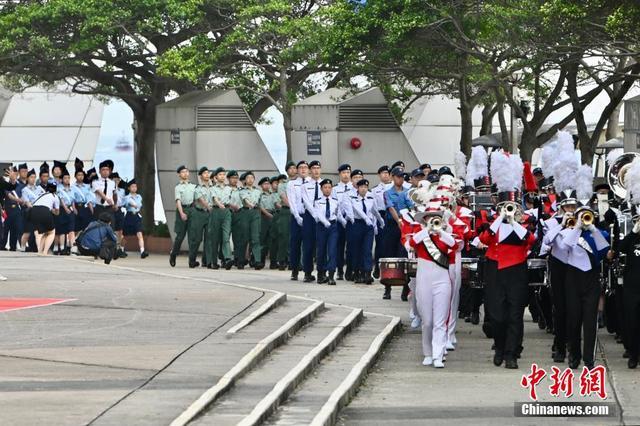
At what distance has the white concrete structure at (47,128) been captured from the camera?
184ft

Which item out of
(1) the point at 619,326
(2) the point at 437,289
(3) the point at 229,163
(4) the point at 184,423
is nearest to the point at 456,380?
(2) the point at 437,289

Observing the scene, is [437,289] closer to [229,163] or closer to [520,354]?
[520,354]

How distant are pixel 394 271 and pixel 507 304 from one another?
2058 millimetres

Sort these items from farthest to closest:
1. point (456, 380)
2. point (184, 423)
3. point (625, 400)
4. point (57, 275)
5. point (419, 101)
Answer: point (419, 101) < point (57, 275) < point (456, 380) < point (625, 400) < point (184, 423)

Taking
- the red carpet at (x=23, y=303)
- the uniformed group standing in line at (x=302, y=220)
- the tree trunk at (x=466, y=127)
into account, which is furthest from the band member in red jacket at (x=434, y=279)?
the tree trunk at (x=466, y=127)

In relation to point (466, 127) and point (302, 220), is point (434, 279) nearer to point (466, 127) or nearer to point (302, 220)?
point (302, 220)

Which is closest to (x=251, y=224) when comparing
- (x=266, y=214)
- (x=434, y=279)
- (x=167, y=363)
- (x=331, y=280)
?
(x=266, y=214)

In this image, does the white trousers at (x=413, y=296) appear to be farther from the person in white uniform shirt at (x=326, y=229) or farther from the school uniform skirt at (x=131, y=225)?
the school uniform skirt at (x=131, y=225)

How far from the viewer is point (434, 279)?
636 inches

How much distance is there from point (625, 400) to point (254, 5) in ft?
81.0

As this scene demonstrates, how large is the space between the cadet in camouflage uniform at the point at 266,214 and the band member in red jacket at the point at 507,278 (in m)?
14.4

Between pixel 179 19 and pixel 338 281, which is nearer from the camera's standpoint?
pixel 338 281

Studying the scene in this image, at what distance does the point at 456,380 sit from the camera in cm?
1508

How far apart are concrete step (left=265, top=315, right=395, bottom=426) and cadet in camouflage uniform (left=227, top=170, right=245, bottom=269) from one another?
11.1 meters
